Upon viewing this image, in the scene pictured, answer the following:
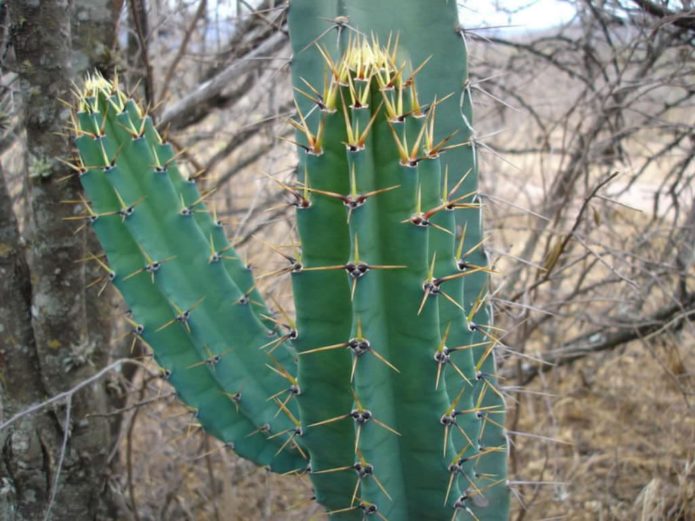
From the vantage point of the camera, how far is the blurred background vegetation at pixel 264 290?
7.14 ft

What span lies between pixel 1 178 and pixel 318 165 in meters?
1.32

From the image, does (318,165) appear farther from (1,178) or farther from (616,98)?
(616,98)

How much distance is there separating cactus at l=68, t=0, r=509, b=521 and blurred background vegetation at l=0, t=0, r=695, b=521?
141 mm

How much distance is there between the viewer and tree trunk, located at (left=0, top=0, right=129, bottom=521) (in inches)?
83.6

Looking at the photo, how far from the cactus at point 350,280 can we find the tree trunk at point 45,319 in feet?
1.52

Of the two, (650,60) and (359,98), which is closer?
(359,98)

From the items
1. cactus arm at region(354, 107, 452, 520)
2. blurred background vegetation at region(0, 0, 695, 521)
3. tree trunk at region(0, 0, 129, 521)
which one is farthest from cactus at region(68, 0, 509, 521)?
tree trunk at region(0, 0, 129, 521)

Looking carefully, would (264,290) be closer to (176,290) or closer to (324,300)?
(176,290)

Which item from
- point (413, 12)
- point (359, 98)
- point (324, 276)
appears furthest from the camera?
point (413, 12)

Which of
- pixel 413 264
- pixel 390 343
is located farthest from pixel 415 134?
pixel 390 343

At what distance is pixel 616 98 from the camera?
3619 millimetres

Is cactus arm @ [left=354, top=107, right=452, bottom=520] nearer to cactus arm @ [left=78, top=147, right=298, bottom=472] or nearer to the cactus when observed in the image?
the cactus

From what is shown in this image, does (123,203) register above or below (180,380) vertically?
above

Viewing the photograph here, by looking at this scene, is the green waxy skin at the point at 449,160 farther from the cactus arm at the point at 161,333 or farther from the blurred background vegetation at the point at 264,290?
the cactus arm at the point at 161,333
